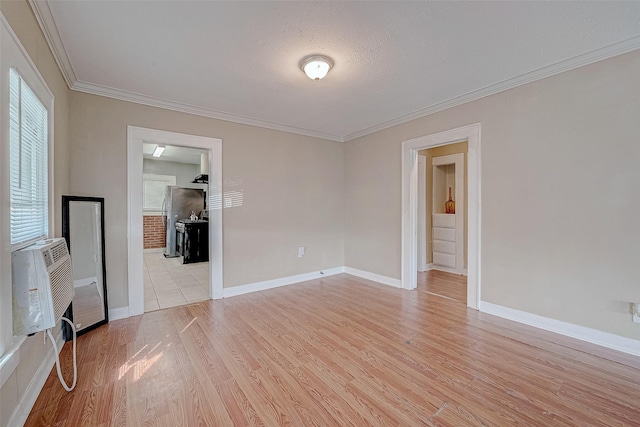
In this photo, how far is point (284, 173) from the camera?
4.26m

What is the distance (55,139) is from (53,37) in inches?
29.9

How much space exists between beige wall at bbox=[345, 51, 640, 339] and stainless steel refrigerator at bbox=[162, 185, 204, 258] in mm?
6365

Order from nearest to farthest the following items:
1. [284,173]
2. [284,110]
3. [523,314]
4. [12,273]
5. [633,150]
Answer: [12,273], [633,150], [523,314], [284,110], [284,173]

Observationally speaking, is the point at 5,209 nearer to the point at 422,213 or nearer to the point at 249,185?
the point at 249,185


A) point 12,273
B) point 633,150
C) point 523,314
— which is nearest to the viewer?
point 12,273

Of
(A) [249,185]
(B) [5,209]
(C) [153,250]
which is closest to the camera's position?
(B) [5,209]

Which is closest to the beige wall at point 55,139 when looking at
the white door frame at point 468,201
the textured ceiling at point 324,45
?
the textured ceiling at point 324,45

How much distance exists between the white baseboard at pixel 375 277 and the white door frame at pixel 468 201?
14 cm

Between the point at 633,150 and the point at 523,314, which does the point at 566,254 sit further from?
the point at 633,150

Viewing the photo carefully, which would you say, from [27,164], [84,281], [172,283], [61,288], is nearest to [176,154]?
[172,283]

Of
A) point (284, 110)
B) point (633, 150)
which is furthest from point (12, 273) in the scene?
point (633, 150)

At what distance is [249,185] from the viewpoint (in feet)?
12.8

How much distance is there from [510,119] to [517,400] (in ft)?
8.30

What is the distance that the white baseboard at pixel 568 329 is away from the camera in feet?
7.22
